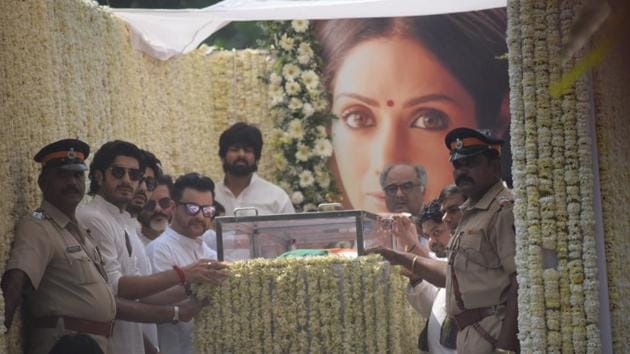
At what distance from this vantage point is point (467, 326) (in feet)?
16.3

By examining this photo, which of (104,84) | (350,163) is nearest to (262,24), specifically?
(350,163)

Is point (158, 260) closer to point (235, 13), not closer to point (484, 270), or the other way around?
point (235, 13)

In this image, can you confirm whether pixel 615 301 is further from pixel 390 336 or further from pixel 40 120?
pixel 40 120

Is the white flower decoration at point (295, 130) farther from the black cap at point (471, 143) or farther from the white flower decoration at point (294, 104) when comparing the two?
the black cap at point (471, 143)

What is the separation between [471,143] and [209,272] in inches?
65.2

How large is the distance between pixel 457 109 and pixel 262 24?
2.28 metres

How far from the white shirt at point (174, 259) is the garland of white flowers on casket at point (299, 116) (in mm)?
3278

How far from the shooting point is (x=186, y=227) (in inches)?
263

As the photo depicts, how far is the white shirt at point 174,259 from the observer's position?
6.41 meters

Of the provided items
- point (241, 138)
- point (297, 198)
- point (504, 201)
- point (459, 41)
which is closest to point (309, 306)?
point (504, 201)

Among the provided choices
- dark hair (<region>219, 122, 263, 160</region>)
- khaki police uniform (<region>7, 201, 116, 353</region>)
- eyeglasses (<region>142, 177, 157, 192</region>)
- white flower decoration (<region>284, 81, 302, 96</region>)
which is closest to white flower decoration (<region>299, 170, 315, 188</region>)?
white flower decoration (<region>284, 81, 302, 96</region>)

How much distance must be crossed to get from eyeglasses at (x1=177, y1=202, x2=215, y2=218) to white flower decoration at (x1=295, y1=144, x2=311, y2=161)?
3.31 m

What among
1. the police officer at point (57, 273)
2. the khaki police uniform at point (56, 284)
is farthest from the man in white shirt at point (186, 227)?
the khaki police uniform at point (56, 284)

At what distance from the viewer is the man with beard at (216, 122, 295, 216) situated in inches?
355
